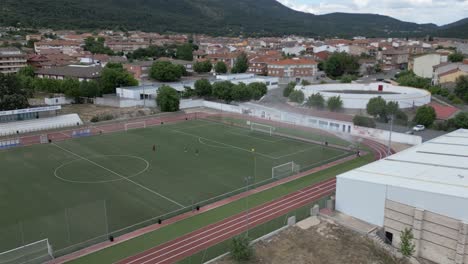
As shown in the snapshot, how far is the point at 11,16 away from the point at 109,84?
10527 cm

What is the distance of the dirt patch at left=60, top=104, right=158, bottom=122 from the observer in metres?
47.8

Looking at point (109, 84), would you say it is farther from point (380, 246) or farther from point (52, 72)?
point (380, 246)

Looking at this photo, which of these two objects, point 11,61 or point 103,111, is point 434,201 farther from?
point 11,61

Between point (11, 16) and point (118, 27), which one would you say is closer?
point (11, 16)

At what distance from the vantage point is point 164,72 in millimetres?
68625

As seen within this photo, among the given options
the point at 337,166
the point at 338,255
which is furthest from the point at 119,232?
the point at 337,166

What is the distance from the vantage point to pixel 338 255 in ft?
53.8

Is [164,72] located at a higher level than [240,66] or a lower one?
lower

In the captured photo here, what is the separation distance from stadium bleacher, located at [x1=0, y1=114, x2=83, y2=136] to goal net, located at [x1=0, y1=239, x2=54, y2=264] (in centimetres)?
2787

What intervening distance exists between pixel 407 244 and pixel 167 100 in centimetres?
3930

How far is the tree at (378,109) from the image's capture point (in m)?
43.7

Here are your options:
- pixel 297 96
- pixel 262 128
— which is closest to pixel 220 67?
pixel 297 96

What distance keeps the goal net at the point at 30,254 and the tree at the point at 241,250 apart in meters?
8.23

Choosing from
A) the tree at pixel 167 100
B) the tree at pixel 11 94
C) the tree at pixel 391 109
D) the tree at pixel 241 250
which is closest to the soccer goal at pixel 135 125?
the tree at pixel 167 100
